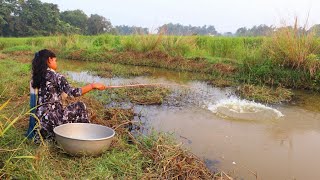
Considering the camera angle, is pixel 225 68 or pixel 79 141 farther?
pixel 225 68

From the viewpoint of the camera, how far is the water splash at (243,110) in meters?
5.79

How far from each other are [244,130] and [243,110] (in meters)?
1.09

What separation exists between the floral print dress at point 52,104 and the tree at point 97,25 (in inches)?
1376

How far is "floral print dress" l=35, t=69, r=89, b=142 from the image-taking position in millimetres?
3738

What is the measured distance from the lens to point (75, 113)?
Result: 397 cm

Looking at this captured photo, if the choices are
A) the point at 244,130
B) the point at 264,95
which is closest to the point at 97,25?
the point at 264,95

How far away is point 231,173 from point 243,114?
7.92 feet

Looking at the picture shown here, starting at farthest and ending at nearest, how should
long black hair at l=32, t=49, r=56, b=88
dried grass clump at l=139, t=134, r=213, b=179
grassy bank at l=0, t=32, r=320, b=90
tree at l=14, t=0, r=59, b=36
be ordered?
tree at l=14, t=0, r=59, b=36 → grassy bank at l=0, t=32, r=320, b=90 → long black hair at l=32, t=49, r=56, b=88 → dried grass clump at l=139, t=134, r=213, b=179

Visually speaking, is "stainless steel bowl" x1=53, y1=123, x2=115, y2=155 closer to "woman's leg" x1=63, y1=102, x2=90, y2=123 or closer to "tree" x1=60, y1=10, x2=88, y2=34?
"woman's leg" x1=63, y1=102, x2=90, y2=123

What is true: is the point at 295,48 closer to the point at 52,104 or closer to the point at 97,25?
the point at 52,104

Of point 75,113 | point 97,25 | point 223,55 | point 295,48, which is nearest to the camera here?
point 75,113

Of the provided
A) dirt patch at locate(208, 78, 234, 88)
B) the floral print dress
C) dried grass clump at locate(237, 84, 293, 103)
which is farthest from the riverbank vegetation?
the floral print dress

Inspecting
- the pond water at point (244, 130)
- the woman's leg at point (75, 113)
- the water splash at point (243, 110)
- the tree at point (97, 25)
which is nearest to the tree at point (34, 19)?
the tree at point (97, 25)

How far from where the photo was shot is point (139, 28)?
13.5 meters
